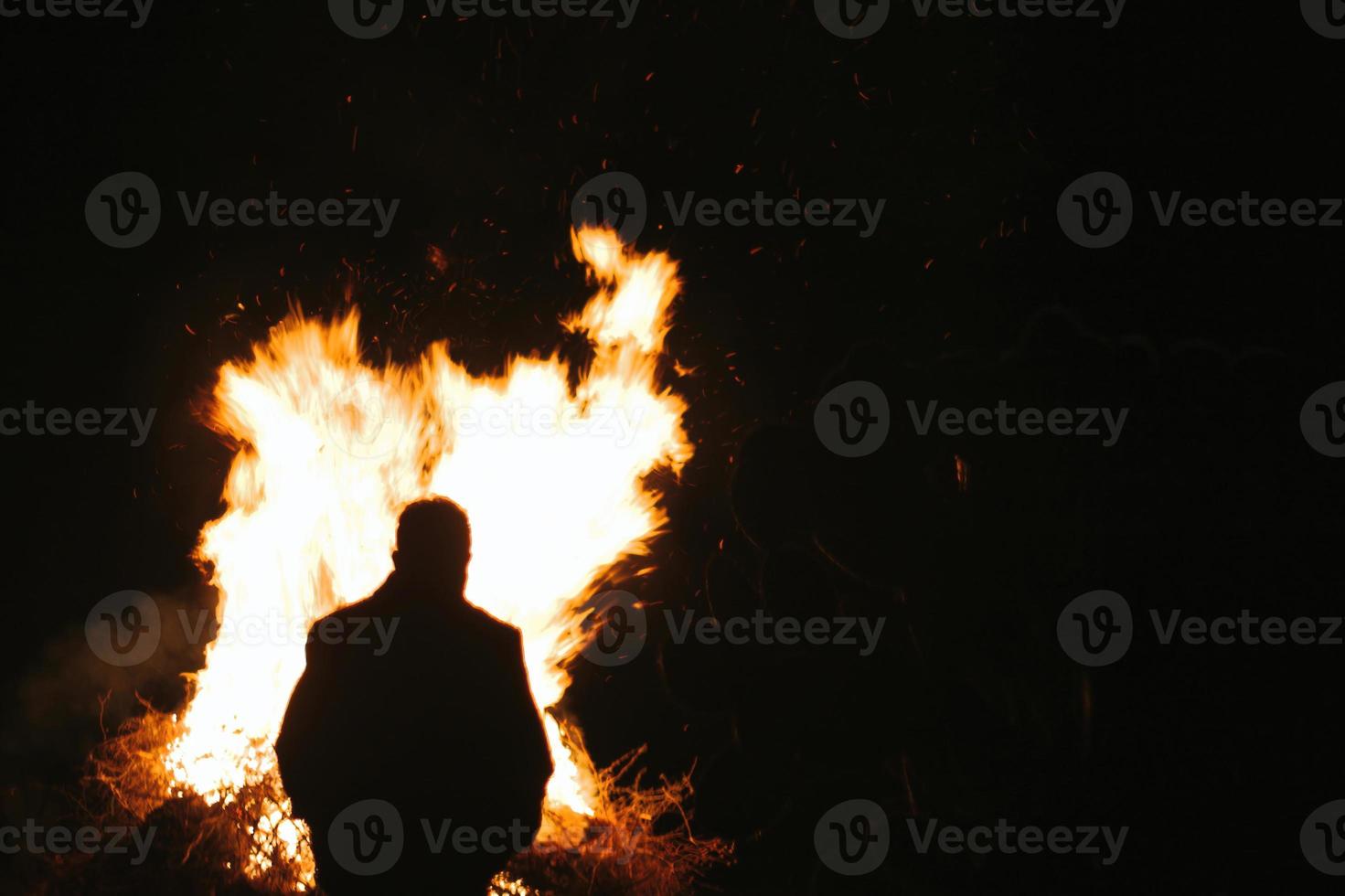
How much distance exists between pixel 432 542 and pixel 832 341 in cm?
437

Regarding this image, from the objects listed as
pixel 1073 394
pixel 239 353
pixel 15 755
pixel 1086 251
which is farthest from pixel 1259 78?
pixel 15 755

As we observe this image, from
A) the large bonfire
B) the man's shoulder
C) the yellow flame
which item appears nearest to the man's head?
the man's shoulder

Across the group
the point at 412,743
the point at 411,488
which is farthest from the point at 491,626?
the point at 411,488

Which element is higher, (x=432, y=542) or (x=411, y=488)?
(x=411, y=488)

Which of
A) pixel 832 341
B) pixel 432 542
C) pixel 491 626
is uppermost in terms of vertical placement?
pixel 832 341

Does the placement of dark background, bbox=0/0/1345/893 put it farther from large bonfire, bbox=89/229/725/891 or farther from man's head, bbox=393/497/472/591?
man's head, bbox=393/497/472/591

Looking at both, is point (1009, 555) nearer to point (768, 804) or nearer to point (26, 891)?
point (768, 804)

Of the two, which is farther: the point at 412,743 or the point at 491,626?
the point at 491,626

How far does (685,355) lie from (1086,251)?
2975mm

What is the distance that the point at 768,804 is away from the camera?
7367 mm

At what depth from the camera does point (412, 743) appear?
3.62 metres

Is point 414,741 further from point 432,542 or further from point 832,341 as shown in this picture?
point 832,341

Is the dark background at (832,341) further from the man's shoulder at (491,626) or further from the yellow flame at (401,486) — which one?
the man's shoulder at (491,626)

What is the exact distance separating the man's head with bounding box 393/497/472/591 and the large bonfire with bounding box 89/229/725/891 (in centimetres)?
218
